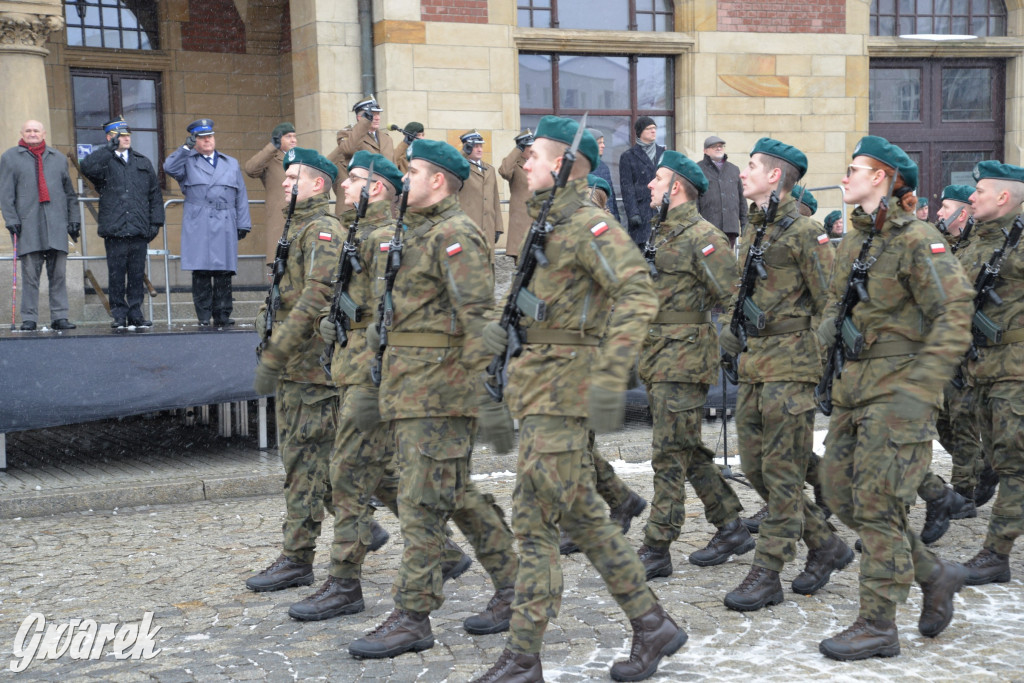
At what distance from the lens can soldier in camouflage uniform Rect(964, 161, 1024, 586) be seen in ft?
20.7

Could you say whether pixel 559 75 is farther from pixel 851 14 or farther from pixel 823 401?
pixel 823 401

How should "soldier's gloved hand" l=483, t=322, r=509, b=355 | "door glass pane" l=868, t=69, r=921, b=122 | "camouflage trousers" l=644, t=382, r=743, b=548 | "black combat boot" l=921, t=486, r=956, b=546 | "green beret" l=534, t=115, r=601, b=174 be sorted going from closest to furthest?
"soldier's gloved hand" l=483, t=322, r=509, b=355 < "green beret" l=534, t=115, r=601, b=174 < "camouflage trousers" l=644, t=382, r=743, b=548 < "black combat boot" l=921, t=486, r=956, b=546 < "door glass pane" l=868, t=69, r=921, b=122

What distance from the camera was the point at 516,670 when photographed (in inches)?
185

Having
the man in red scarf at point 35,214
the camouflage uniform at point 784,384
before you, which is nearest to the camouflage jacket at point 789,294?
the camouflage uniform at point 784,384

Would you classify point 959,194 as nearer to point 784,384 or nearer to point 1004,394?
point 1004,394

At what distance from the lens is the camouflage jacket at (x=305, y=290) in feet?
19.2

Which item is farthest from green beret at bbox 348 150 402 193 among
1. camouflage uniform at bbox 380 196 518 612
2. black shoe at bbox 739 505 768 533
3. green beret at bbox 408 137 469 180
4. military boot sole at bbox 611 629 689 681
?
black shoe at bbox 739 505 768 533

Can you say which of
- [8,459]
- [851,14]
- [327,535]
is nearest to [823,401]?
[327,535]

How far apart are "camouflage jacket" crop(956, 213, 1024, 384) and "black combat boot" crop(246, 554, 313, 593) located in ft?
12.0

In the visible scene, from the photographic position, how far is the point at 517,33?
583 inches

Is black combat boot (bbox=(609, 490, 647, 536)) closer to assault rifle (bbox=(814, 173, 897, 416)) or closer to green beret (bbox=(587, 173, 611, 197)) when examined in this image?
green beret (bbox=(587, 173, 611, 197))

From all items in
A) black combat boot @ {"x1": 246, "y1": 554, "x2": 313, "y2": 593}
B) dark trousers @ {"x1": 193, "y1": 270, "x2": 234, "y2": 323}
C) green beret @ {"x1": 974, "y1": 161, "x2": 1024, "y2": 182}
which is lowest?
black combat boot @ {"x1": 246, "y1": 554, "x2": 313, "y2": 593}

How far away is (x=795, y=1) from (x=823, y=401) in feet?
37.5

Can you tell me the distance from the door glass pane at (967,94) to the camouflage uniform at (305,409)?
13531mm
